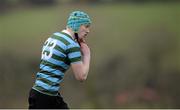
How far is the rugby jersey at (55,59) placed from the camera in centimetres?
380

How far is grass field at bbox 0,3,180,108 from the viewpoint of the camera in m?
A: 6.70

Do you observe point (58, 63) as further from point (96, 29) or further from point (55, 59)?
point (96, 29)

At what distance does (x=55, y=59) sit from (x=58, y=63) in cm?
4

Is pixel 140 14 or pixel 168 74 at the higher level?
pixel 140 14

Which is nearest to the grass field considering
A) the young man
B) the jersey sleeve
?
the young man

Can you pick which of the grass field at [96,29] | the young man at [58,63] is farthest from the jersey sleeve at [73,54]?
the grass field at [96,29]

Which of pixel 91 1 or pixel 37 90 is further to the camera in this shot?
pixel 91 1

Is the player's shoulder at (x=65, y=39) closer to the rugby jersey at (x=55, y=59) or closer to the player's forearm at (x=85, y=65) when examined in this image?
the rugby jersey at (x=55, y=59)

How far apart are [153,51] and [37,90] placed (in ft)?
10.7

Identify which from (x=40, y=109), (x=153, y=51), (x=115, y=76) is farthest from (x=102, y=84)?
(x=40, y=109)

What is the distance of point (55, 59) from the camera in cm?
381

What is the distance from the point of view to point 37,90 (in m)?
3.88

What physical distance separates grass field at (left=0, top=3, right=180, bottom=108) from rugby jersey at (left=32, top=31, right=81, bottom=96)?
285cm

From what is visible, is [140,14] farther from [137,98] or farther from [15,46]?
[15,46]
